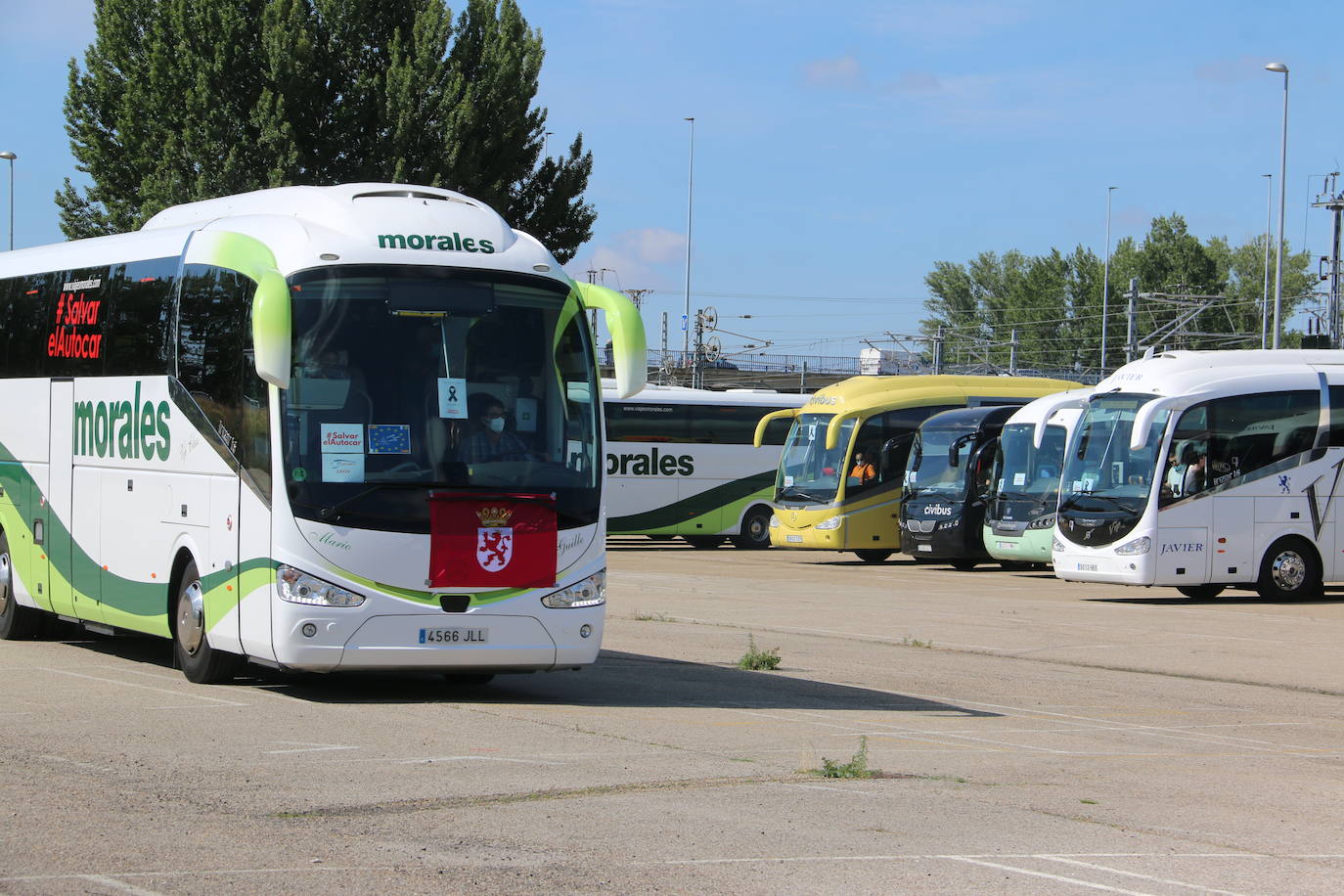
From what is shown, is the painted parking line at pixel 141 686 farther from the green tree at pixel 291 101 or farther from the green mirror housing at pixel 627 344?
the green tree at pixel 291 101

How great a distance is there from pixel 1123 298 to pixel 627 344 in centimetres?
9268

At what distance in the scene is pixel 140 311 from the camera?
13906mm

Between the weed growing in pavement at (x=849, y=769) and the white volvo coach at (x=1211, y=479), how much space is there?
15.6 m

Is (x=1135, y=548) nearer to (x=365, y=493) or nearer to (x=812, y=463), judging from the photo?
(x=812, y=463)

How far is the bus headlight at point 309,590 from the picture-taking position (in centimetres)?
1145

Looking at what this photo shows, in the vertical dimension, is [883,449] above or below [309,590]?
above

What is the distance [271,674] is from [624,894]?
302 inches

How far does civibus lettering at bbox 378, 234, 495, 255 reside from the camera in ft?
39.7

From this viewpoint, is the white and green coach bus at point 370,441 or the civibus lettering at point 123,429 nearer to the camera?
the white and green coach bus at point 370,441

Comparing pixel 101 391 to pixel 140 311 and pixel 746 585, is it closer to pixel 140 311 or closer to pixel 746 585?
pixel 140 311

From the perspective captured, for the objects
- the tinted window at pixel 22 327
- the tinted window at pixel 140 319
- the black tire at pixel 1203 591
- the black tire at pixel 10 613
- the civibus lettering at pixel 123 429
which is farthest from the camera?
the black tire at pixel 1203 591

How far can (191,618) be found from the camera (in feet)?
42.2

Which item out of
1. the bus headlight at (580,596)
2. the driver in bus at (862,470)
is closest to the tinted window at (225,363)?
the bus headlight at (580,596)

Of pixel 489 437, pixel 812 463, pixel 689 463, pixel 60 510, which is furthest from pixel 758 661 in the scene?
pixel 689 463
